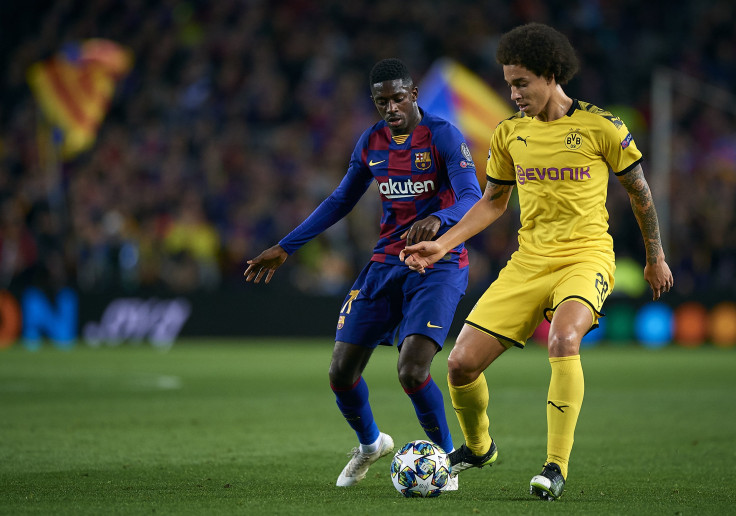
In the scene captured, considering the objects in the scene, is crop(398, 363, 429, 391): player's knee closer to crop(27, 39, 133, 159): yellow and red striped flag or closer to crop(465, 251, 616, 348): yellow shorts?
crop(465, 251, 616, 348): yellow shorts

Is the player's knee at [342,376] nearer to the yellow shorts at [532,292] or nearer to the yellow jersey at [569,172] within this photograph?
the yellow shorts at [532,292]

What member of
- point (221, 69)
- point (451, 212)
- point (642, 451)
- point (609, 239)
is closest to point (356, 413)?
point (451, 212)

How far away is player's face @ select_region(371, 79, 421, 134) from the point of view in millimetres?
6391

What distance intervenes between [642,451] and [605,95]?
1666 cm

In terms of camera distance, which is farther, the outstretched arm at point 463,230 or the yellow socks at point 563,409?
the outstretched arm at point 463,230

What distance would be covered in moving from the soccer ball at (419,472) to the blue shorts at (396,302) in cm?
65

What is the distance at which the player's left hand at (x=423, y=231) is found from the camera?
5.81 m

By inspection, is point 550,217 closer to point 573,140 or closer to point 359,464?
point 573,140

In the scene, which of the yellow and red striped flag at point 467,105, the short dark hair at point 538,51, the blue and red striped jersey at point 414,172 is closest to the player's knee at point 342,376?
the blue and red striped jersey at point 414,172

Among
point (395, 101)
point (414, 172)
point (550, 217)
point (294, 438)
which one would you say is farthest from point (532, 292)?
point (294, 438)

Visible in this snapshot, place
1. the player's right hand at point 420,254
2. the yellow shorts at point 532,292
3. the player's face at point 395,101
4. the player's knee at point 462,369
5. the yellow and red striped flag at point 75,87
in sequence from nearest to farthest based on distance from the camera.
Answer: the player's right hand at point 420,254
the yellow shorts at point 532,292
the player's knee at point 462,369
the player's face at point 395,101
the yellow and red striped flag at point 75,87

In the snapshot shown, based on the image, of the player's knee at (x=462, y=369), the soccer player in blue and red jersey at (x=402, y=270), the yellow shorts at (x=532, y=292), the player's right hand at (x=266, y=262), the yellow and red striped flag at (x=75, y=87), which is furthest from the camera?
the yellow and red striped flag at (x=75, y=87)

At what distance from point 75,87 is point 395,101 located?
49.8ft

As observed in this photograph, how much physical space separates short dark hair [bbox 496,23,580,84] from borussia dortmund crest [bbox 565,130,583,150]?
12.6 inches
